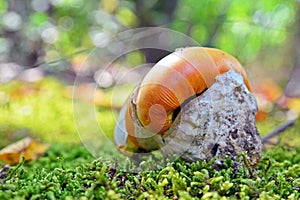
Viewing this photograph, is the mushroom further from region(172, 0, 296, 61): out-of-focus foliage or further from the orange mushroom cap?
region(172, 0, 296, 61): out-of-focus foliage

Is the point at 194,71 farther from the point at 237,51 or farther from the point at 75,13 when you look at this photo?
the point at 75,13

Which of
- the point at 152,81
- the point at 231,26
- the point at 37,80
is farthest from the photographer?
the point at 231,26

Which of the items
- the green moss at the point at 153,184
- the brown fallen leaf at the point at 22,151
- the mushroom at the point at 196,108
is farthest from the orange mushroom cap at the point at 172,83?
the brown fallen leaf at the point at 22,151

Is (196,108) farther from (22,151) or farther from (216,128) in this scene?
(22,151)

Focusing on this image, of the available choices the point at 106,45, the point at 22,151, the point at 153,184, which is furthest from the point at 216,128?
the point at 106,45

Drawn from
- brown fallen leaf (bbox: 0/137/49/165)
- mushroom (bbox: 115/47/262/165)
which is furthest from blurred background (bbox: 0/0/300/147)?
mushroom (bbox: 115/47/262/165)

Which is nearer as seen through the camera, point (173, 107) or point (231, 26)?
point (173, 107)

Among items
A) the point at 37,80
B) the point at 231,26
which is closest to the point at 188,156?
the point at 37,80

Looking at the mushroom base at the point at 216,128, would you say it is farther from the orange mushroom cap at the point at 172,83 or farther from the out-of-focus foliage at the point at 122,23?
the out-of-focus foliage at the point at 122,23

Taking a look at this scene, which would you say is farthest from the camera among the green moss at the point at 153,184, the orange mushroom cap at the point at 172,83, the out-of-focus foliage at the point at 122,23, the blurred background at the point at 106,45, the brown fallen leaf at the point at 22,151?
the out-of-focus foliage at the point at 122,23
